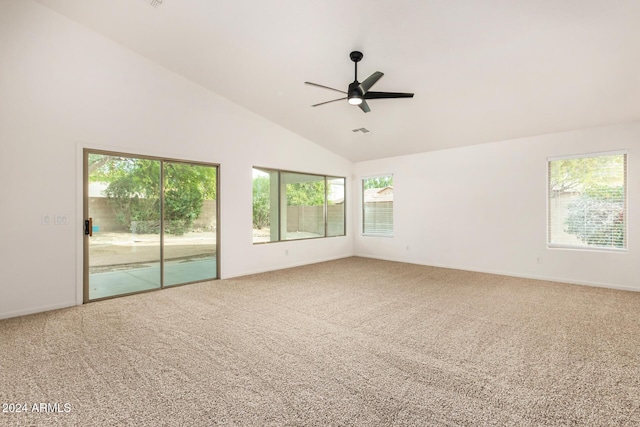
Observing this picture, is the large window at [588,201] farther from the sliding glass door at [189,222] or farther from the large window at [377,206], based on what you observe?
the sliding glass door at [189,222]

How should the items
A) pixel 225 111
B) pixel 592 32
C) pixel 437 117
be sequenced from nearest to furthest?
pixel 592 32
pixel 437 117
pixel 225 111

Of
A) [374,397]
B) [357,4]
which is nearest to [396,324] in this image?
[374,397]

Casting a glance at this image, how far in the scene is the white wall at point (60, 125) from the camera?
367 centimetres

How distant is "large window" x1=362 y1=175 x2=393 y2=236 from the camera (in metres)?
7.74

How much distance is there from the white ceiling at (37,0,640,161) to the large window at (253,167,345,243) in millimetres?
1735

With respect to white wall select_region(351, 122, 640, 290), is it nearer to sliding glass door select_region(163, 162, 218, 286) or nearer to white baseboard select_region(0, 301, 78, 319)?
sliding glass door select_region(163, 162, 218, 286)

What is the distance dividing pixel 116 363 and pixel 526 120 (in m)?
6.33

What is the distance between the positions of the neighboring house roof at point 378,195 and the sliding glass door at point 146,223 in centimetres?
417

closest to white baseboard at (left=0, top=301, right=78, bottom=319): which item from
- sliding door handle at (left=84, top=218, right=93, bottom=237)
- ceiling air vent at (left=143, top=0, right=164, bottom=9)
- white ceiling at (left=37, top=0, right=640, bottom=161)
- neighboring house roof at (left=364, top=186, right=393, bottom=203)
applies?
sliding door handle at (left=84, top=218, right=93, bottom=237)

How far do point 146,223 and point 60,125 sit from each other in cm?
168

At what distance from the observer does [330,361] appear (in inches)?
102

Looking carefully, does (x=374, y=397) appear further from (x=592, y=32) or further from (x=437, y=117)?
(x=437, y=117)

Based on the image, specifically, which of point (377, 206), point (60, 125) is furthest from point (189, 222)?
point (377, 206)

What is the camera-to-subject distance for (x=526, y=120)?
500 centimetres
